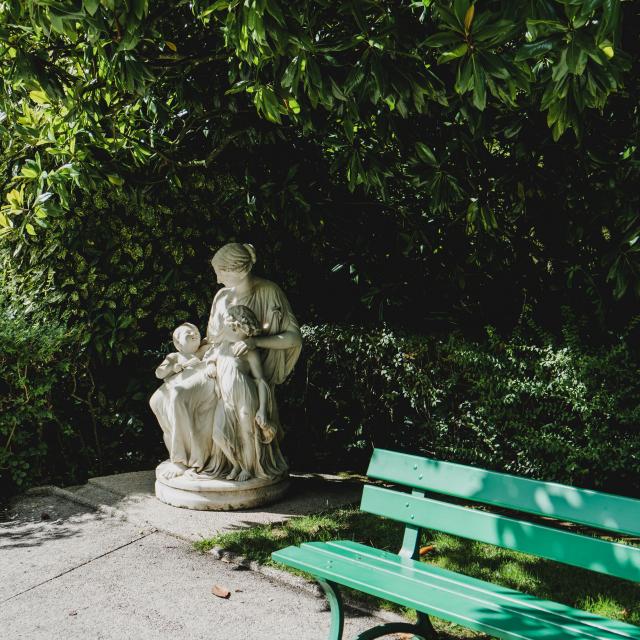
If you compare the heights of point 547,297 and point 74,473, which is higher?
point 547,297

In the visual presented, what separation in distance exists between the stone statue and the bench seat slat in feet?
6.63

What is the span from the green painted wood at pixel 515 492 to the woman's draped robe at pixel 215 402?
1.98 meters

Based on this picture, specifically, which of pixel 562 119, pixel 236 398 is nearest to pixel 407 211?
pixel 236 398

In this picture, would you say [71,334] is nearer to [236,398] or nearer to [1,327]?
[1,327]

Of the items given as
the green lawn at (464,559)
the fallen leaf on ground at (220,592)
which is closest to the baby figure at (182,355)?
the green lawn at (464,559)

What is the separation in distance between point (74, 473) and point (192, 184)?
2746 millimetres

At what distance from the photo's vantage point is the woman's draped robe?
5277mm

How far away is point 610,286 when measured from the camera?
5.41m

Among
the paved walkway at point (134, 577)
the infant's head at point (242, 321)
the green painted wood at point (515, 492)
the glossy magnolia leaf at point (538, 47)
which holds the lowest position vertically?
the paved walkway at point (134, 577)

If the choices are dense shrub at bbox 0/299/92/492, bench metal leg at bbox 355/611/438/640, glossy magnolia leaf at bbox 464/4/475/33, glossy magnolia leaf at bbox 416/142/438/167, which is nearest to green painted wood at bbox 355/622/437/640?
bench metal leg at bbox 355/611/438/640

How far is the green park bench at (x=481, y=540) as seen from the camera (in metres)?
2.56

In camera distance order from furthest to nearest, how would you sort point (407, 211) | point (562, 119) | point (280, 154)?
point (280, 154) → point (407, 211) → point (562, 119)

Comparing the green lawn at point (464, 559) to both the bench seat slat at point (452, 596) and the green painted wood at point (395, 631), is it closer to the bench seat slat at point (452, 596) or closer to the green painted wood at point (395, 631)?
the green painted wood at point (395, 631)

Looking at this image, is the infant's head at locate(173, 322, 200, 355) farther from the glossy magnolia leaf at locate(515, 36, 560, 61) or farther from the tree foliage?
the glossy magnolia leaf at locate(515, 36, 560, 61)
